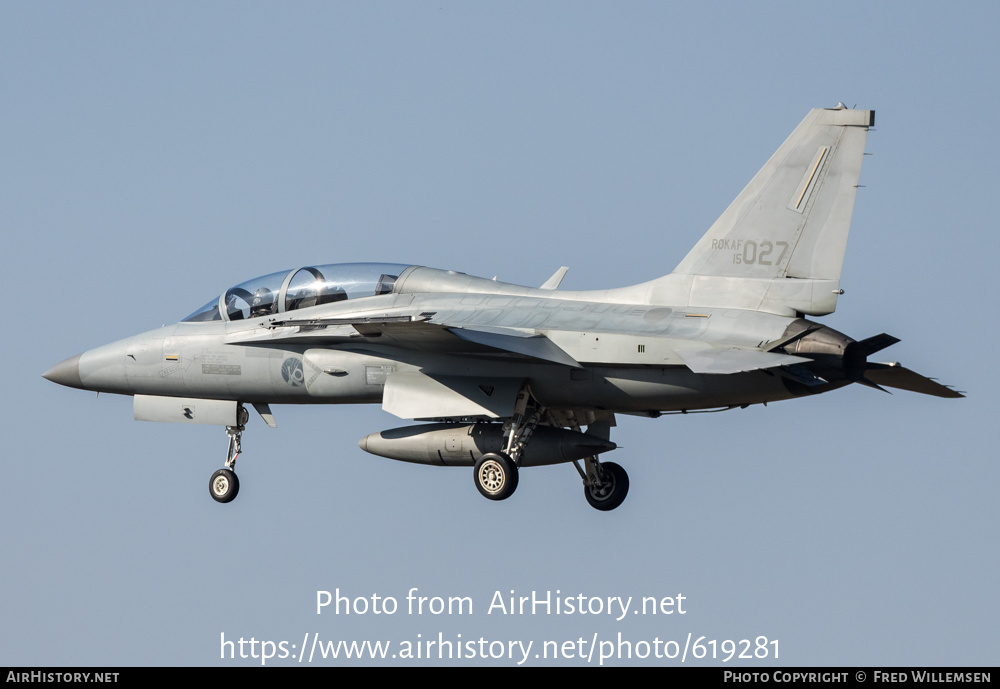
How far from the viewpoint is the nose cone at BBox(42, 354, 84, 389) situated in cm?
2233

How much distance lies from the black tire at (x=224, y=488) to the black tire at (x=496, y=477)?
411 centimetres

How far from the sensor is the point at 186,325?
21.9m

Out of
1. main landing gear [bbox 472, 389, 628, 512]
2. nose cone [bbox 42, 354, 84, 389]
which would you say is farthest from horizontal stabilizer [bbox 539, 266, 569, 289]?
nose cone [bbox 42, 354, 84, 389]

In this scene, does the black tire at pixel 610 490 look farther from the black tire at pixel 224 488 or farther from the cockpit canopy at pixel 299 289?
the black tire at pixel 224 488

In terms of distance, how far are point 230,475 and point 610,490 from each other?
5.38 metres

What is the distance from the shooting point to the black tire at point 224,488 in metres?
21.9

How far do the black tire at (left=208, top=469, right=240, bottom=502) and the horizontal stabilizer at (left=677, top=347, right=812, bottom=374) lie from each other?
24.1 feet

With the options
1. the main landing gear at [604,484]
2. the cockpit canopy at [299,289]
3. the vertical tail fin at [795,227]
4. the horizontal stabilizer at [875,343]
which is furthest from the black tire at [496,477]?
the horizontal stabilizer at [875,343]

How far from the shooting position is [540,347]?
18.8 meters

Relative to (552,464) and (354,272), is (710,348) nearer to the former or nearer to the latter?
(552,464)

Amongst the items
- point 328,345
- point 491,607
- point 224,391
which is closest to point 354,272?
point 328,345

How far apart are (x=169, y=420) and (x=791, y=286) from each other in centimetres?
907

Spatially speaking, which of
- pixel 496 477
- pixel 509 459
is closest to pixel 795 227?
pixel 509 459

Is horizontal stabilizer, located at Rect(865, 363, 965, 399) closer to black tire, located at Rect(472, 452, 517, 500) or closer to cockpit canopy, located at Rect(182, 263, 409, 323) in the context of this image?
black tire, located at Rect(472, 452, 517, 500)
